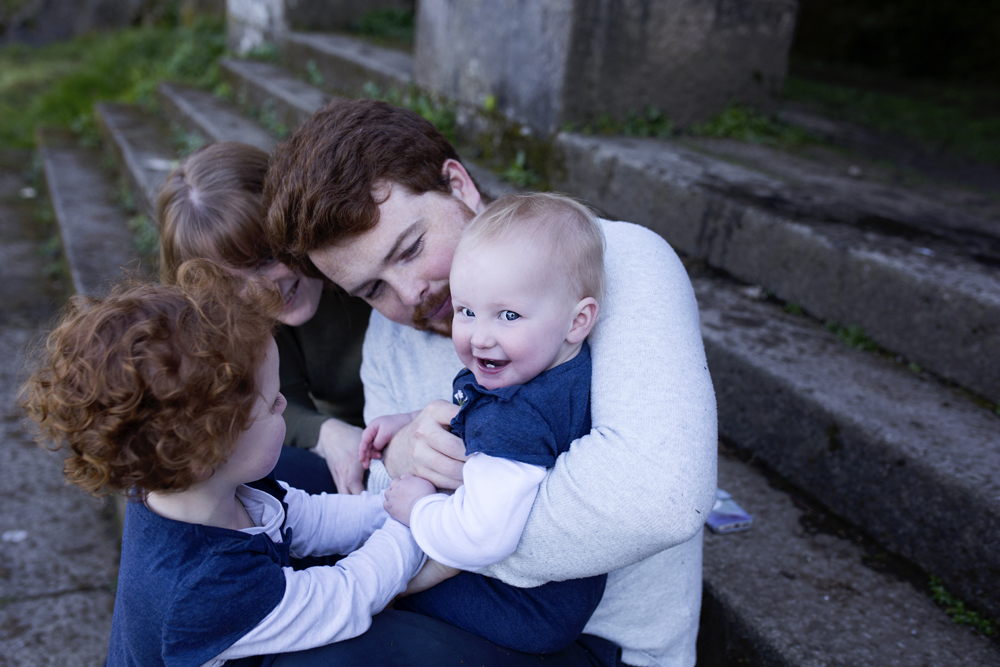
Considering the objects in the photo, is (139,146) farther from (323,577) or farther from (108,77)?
(323,577)

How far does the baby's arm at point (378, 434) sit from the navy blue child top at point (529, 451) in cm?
35

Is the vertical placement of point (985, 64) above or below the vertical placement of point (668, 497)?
above

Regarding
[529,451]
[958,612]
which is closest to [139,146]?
[529,451]

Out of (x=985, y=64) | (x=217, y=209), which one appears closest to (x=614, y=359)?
(x=217, y=209)

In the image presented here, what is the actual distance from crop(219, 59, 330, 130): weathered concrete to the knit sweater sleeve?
11.1 feet

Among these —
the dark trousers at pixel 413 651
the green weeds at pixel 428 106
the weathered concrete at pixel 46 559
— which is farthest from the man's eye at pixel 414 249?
the green weeds at pixel 428 106

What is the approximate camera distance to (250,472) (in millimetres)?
1248

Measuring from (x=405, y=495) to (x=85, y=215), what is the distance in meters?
4.41

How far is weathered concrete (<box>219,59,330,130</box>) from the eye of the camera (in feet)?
14.8

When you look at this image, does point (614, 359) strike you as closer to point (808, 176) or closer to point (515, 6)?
point (808, 176)

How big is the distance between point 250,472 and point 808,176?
2.57 metres

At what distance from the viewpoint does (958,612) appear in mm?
1593

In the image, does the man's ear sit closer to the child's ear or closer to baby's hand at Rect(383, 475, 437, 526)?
the child's ear

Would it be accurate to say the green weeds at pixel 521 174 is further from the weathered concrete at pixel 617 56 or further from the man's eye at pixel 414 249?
the man's eye at pixel 414 249
